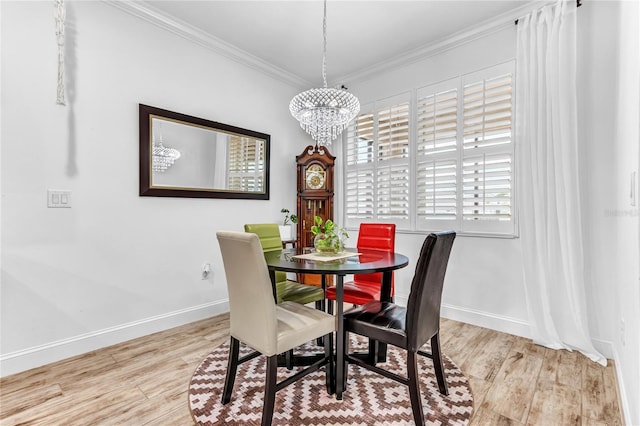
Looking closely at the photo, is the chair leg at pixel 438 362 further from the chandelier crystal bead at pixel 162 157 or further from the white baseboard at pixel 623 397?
the chandelier crystal bead at pixel 162 157

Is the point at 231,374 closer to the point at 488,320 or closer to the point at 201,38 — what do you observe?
the point at 488,320

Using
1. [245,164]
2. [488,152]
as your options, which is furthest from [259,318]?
[488,152]

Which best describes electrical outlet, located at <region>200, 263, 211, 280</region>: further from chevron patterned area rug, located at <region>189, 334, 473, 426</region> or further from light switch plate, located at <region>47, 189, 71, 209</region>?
light switch plate, located at <region>47, 189, 71, 209</region>

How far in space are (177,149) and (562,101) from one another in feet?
10.7

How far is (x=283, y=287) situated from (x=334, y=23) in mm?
2387

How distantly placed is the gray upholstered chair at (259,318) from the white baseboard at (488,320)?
6.20 feet

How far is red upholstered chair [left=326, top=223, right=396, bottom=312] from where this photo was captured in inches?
91.5

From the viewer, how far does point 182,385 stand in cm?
194

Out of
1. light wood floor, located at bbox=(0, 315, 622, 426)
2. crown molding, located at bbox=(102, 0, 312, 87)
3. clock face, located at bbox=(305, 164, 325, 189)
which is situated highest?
crown molding, located at bbox=(102, 0, 312, 87)

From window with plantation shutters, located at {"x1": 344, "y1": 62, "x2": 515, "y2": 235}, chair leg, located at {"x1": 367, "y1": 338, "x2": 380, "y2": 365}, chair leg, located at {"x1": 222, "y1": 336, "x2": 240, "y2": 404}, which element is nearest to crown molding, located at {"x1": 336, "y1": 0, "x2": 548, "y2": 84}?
window with plantation shutters, located at {"x1": 344, "y1": 62, "x2": 515, "y2": 235}

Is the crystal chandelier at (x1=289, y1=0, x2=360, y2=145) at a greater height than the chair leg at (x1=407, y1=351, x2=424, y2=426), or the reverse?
the crystal chandelier at (x1=289, y1=0, x2=360, y2=145)

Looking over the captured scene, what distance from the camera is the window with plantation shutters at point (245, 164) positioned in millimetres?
3373

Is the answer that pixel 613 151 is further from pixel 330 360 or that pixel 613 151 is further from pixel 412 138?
pixel 330 360

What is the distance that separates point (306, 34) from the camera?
305cm
